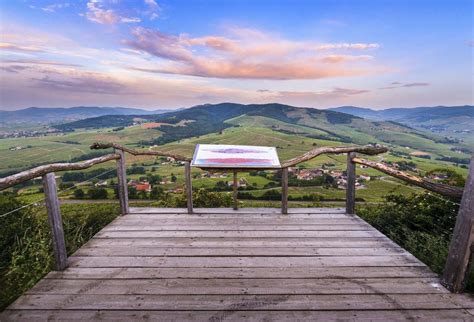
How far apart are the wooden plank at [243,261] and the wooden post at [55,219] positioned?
0.14 metres

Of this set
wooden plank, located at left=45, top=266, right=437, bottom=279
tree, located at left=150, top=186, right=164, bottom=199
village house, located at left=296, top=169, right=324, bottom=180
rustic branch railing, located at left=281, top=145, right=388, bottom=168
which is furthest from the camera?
village house, located at left=296, top=169, right=324, bottom=180

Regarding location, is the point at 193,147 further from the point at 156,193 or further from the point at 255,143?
the point at 156,193

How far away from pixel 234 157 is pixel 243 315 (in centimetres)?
251

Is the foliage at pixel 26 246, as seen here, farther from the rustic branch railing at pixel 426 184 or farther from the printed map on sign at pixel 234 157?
the rustic branch railing at pixel 426 184

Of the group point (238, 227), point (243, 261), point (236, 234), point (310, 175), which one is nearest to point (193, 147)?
point (310, 175)

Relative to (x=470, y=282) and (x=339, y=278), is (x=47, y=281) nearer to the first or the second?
(x=339, y=278)

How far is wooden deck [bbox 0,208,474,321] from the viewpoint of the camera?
1.98 metres

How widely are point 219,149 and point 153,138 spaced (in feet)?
305

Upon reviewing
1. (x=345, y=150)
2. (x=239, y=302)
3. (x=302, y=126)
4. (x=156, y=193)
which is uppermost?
(x=345, y=150)

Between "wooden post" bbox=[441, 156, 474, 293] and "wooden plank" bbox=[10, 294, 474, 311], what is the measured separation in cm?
15

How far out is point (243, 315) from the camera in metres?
1.93

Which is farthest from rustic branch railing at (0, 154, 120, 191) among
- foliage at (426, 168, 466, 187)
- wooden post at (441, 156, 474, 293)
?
foliage at (426, 168, 466, 187)

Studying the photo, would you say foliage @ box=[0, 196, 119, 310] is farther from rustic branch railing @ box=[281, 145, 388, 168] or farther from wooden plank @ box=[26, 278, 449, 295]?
rustic branch railing @ box=[281, 145, 388, 168]

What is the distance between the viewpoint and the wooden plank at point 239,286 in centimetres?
222
